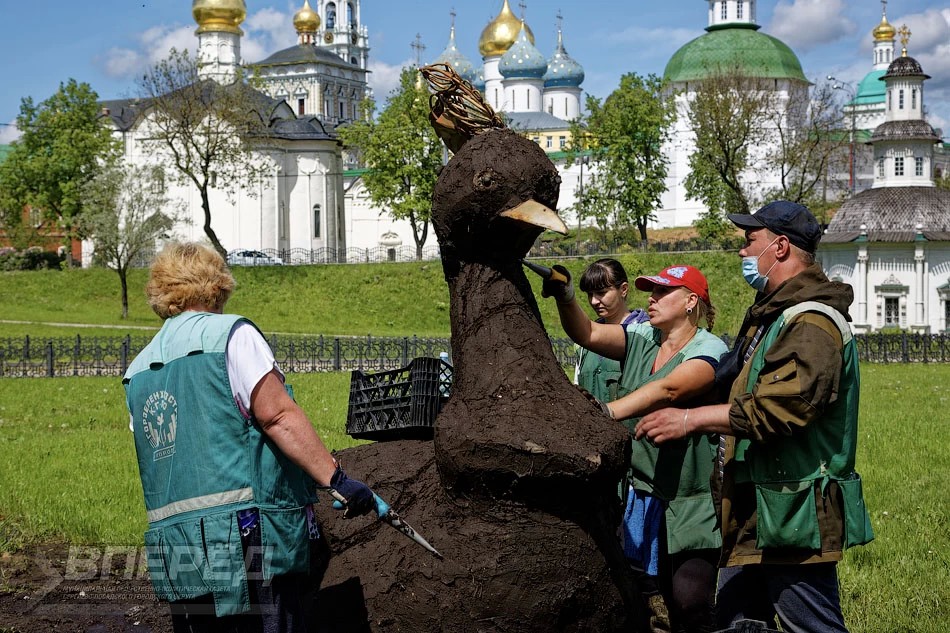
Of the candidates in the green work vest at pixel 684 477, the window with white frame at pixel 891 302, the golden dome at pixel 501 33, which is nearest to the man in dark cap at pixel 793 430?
the green work vest at pixel 684 477

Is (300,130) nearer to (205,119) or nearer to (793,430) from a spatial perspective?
(205,119)

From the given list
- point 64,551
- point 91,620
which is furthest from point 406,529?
point 64,551

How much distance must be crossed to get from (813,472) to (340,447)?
27.3 feet

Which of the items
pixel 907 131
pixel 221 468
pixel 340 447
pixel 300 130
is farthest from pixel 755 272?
pixel 300 130

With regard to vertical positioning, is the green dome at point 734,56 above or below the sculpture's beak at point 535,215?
above

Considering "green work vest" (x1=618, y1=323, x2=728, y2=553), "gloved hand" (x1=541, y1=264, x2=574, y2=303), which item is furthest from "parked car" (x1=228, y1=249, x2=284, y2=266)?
"gloved hand" (x1=541, y1=264, x2=574, y2=303)

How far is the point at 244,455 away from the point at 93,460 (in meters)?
7.83

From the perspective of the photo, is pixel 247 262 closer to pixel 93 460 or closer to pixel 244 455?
pixel 93 460

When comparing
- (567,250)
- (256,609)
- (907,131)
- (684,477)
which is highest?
(907,131)

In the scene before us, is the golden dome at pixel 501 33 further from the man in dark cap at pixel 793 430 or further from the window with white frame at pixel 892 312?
the man in dark cap at pixel 793 430

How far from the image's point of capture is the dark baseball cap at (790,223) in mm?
4227

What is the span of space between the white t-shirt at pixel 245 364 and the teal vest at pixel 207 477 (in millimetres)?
22

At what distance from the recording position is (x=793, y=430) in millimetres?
3893

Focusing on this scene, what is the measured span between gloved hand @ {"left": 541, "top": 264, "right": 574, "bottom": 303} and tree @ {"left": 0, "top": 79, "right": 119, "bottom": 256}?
1956 inches
